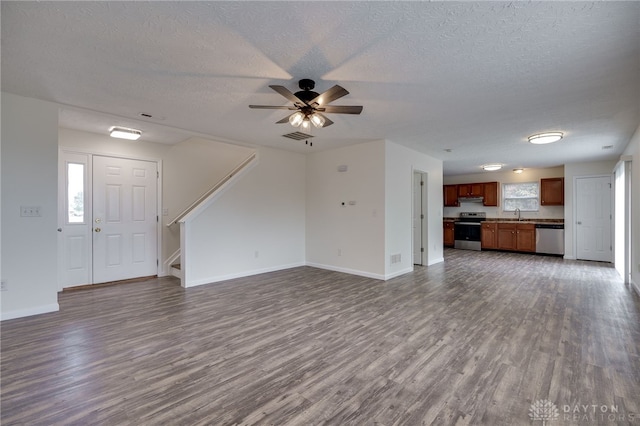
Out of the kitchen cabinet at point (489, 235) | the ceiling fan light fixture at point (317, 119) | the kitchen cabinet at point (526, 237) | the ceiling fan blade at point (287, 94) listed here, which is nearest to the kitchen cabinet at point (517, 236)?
the kitchen cabinet at point (526, 237)

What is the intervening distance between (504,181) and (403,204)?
5.29 meters

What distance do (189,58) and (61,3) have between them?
783 mm

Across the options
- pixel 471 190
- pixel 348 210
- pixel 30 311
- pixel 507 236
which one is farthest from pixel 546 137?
pixel 30 311

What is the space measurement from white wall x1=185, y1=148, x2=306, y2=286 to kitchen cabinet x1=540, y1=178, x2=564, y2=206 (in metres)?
6.79

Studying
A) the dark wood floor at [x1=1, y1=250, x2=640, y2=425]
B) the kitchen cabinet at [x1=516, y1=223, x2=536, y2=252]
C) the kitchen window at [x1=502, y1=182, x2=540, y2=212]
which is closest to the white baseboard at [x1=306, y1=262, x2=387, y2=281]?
the dark wood floor at [x1=1, y1=250, x2=640, y2=425]

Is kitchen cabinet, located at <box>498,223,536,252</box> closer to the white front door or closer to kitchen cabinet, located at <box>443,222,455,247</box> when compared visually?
the white front door

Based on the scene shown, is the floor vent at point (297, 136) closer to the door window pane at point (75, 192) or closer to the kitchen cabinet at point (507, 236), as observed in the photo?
the door window pane at point (75, 192)

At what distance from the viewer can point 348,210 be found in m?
5.49

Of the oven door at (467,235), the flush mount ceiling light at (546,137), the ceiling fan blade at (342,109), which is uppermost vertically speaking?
the flush mount ceiling light at (546,137)

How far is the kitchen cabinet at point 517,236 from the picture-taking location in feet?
25.3

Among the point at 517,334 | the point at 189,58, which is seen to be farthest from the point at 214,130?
the point at 517,334

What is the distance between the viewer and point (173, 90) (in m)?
2.93

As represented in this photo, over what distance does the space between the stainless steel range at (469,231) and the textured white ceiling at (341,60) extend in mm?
5007

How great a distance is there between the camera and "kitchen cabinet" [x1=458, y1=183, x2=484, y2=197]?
8953 mm
